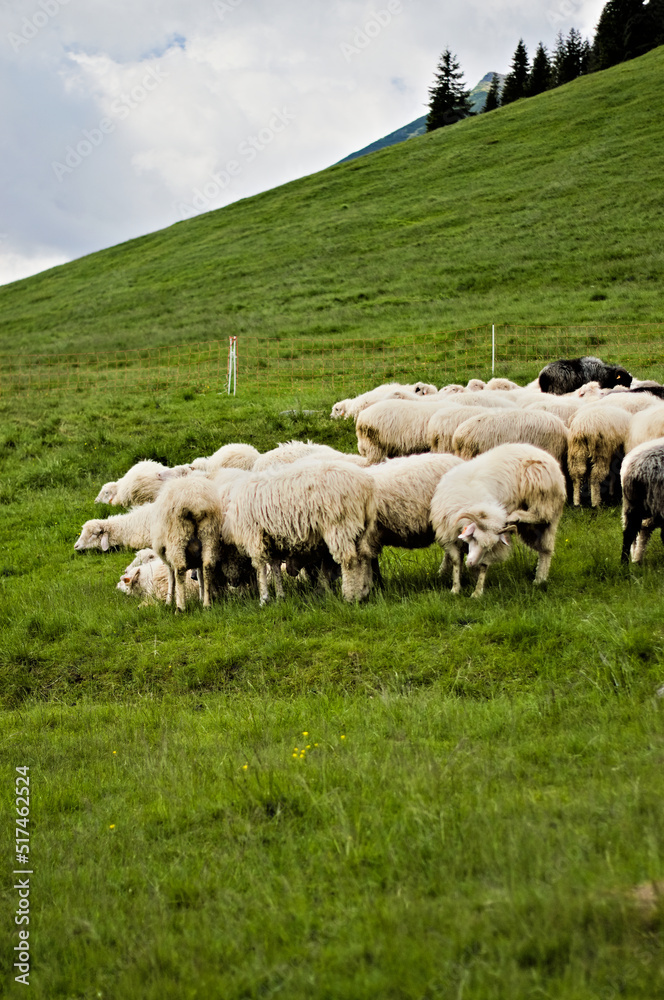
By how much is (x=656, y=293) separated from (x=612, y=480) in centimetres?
2013

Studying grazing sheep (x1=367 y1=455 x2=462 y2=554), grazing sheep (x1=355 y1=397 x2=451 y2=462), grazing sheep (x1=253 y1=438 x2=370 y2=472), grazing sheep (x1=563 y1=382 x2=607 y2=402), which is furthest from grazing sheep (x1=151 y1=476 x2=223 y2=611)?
grazing sheep (x1=563 y1=382 x2=607 y2=402)

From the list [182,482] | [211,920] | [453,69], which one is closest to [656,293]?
[182,482]

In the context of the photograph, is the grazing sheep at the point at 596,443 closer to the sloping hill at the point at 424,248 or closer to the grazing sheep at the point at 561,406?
the grazing sheep at the point at 561,406

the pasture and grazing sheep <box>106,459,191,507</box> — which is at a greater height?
grazing sheep <box>106,459,191,507</box>

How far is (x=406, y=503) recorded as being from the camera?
8.25 metres

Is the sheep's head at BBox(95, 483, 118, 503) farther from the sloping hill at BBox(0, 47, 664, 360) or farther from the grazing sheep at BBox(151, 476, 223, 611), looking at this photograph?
the sloping hill at BBox(0, 47, 664, 360)

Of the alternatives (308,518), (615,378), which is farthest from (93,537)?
(615,378)

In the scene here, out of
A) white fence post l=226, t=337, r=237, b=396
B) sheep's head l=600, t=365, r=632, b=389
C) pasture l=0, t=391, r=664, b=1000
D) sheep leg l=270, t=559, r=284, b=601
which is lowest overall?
pasture l=0, t=391, r=664, b=1000

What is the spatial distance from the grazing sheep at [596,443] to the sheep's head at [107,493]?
7.24 metres

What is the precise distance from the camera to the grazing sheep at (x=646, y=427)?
31.0ft

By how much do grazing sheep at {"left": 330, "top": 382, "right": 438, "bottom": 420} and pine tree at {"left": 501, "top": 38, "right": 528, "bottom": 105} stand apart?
2982 inches

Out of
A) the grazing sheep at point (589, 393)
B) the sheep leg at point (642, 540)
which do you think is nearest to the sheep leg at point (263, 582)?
the sheep leg at point (642, 540)

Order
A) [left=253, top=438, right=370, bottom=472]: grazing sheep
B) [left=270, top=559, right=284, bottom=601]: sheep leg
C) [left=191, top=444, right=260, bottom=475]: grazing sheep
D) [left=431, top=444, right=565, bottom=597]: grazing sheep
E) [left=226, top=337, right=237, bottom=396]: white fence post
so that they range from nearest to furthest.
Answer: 1. [left=431, top=444, right=565, bottom=597]: grazing sheep
2. [left=270, top=559, right=284, bottom=601]: sheep leg
3. [left=253, top=438, right=370, bottom=472]: grazing sheep
4. [left=191, top=444, right=260, bottom=475]: grazing sheep
5. [left=226, top=337, right=237, bottom=396]: white fence post

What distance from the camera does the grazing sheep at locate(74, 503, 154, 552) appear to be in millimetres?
11852
